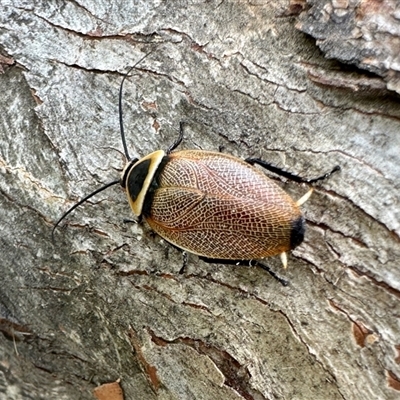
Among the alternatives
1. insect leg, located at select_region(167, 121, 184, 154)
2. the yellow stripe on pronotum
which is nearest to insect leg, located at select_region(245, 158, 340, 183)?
the yellow stripe on pronotum

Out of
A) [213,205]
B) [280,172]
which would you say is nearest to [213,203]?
[213,205]

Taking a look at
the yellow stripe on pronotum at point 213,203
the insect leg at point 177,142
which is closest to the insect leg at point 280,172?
the yellow stripe on pronotum at point 213,203

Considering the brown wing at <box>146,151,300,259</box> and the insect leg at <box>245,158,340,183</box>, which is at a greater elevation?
the insect leg at <box>245,158,340,183</box>

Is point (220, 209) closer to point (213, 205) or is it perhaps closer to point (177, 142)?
point (213, 205)

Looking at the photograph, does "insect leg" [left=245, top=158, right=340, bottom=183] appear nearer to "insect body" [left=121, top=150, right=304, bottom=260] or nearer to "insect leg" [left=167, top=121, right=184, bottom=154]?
"insect body" [left=121, top=150, right=304, bottom=260]

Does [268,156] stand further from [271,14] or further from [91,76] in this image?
[91,76]

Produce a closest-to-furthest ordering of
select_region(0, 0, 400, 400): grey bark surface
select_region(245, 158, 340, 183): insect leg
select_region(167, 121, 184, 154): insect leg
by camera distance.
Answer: select_region(0, 0, 400, 400): grey bark surface → select_region(245, 158, 340, 183): insect leg → select_region(167, 121, 184, 154): insect leg

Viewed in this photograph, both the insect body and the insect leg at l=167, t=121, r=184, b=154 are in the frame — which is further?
the insect leg at l=167, t=121, r=184, b=154

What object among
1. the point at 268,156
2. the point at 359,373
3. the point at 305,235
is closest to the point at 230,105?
the point at 268,156
